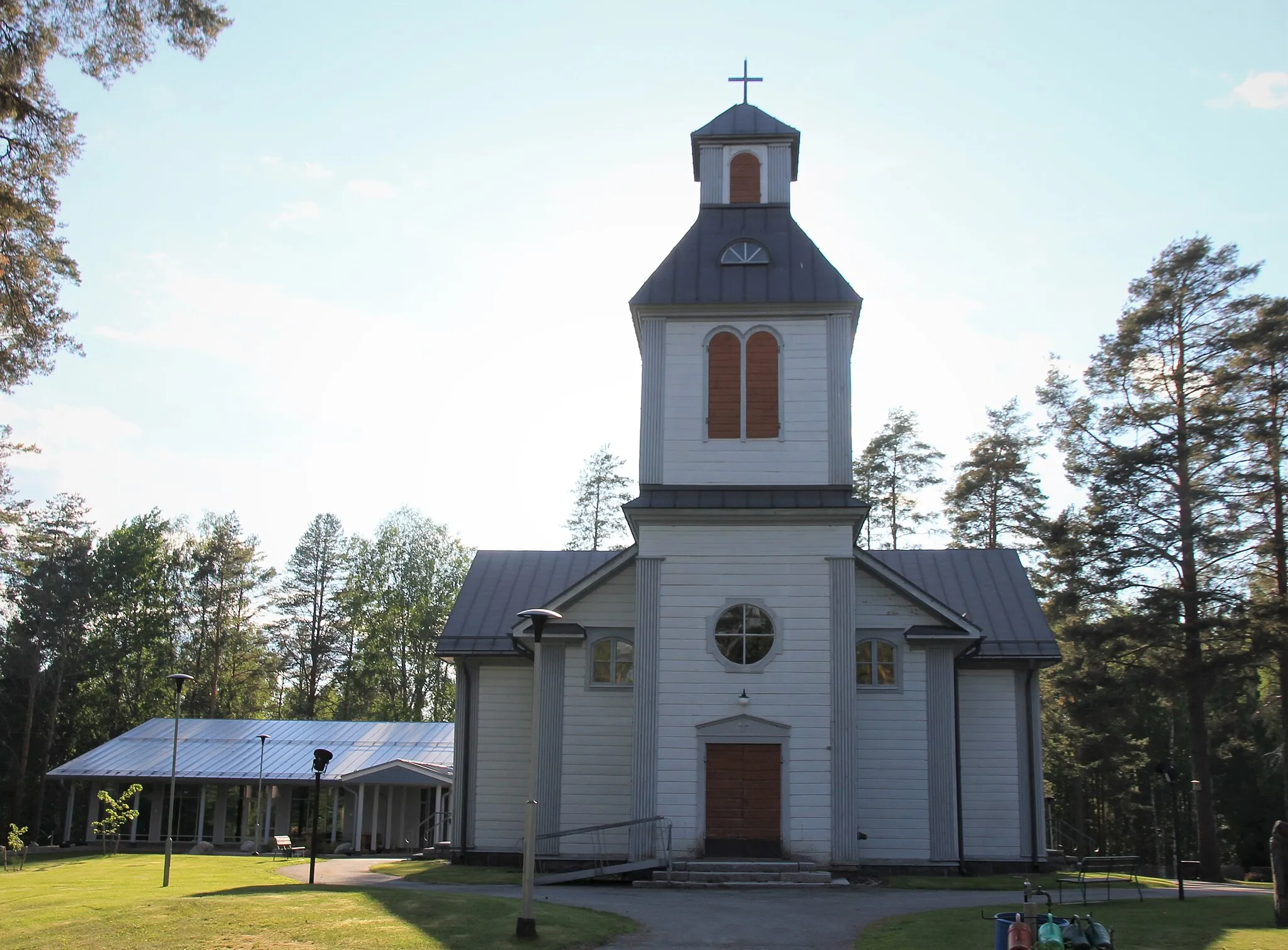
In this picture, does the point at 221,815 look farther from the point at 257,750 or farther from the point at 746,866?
the point at 746,866

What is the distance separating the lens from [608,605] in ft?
77.5

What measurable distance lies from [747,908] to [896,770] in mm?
7311

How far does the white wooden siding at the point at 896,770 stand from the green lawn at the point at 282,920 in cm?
884

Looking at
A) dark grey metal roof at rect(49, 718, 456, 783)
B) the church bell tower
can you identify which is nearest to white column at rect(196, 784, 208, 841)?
dark grey metal roof at rect(49, 718, 456, 783)

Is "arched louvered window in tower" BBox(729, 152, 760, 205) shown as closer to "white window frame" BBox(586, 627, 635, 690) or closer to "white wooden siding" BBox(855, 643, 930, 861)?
"white window frame" BBox(586, 627, 635, 690)

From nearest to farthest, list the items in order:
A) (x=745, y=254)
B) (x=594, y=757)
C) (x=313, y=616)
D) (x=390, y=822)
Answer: (x=594, y=757) < (x=745, y=254) < (x=390, y=822) < (x=313, y=616)

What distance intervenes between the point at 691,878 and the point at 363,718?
4488 cm

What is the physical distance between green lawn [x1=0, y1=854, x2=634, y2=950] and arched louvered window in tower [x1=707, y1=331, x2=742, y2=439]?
31.0 ft

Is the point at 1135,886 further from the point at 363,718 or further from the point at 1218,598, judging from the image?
the point at 363,718

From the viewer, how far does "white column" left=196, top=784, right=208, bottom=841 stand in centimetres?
4009

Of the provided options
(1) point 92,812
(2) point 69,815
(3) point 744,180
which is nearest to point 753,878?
(3) point 744,180

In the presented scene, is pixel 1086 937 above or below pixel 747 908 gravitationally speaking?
above

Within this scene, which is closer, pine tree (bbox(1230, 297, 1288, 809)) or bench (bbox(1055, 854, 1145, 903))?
bench (bbox(1055, 854, 1145, 903))

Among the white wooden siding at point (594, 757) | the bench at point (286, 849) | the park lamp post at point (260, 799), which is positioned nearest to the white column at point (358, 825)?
the bench at point (286, 849)
